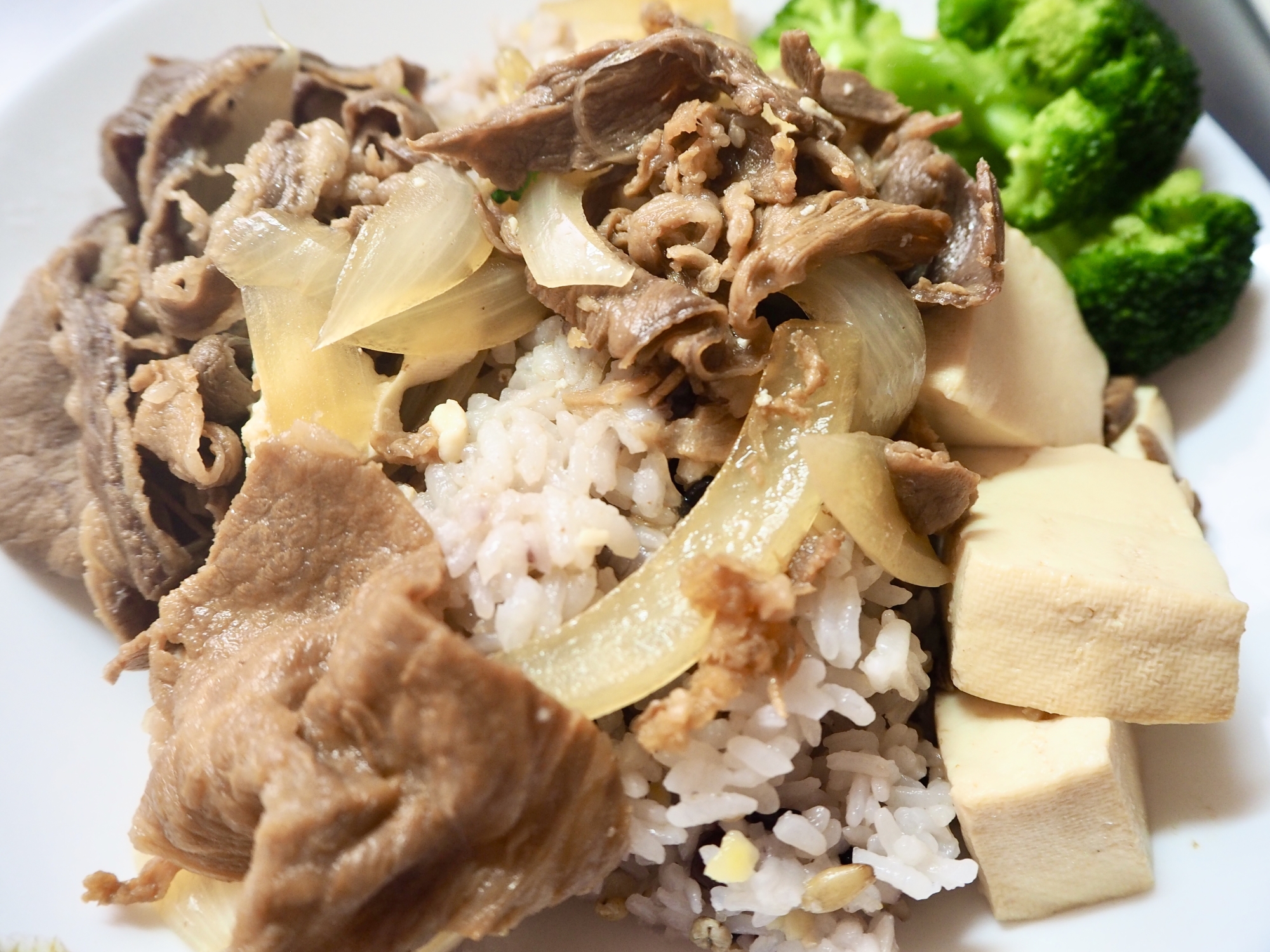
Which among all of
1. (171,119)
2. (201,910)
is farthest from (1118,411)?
(171,119)

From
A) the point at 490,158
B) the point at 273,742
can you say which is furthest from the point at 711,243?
the point at 273,742

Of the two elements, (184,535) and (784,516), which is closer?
(784,516)

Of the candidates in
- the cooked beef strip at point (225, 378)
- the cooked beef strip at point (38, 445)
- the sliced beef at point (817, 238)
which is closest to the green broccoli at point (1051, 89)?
the sliced beef at point (817, 238)

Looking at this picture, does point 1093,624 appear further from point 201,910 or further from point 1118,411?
point 201,910

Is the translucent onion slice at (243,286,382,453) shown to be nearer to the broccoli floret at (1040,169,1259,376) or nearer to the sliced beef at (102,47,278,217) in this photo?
the sliced beef at (102,47,278,217)

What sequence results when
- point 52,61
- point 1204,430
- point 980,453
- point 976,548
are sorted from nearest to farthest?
point 976,548, point 980,453, point 1204,430, point 52,61

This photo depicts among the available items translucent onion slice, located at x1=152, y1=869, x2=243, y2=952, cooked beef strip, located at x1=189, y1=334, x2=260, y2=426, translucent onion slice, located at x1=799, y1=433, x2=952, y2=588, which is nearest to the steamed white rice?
translucent onion slice, located at x1=799, y1=433, x2=952, y2=588

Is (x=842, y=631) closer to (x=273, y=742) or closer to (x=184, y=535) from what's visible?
(x=273, y=742)
